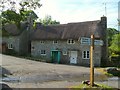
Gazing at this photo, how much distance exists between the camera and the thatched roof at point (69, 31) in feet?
171

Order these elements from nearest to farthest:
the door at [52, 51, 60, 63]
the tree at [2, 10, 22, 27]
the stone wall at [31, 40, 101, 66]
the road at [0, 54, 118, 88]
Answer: the tree at [2, 10, 22, 27] < the road at [0, 54, 118, 88] < the stone wall at [31, 40, 101, 66] < the door at [52, 51, 60, 63]

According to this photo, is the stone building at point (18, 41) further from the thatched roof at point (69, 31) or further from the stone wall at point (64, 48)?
the stone wall at point (64, 48)

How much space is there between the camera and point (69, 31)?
55.2m

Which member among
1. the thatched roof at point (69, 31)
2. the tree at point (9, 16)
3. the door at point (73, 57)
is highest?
the thatched roof at point (69, 31)

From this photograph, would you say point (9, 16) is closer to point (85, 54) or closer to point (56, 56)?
point (85, 54)

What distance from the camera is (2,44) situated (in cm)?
6322

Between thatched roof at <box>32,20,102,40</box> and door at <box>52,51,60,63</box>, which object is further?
door at <box>52,51,60,63</box>

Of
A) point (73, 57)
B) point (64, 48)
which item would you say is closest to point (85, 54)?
point (73, 57)

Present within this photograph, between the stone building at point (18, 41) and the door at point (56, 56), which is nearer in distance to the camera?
the door at point (56, 56)

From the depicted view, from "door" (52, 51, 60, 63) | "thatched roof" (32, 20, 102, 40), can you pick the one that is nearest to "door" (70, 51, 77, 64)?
"door" (52, 51, 60, 63)

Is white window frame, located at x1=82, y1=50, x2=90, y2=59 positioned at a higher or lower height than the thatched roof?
lower

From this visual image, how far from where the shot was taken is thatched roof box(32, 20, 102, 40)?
171 ft

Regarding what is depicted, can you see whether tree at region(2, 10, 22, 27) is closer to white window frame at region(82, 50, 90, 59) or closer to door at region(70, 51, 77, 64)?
white window frame at region(82, 50, 90, 59)

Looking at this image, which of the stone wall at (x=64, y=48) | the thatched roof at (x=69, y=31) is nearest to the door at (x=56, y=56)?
the stone wall at (x=64, y=48)
